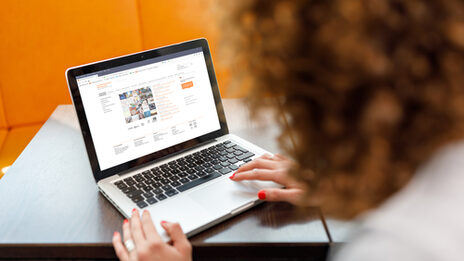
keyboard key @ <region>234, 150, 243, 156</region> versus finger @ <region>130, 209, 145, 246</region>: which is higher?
keyboard key @ <region>234, 150, 243, 156</region>

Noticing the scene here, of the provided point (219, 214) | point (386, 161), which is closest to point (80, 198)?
point (219, 214)

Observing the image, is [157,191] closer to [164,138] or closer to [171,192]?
[171,192]

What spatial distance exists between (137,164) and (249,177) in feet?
0.88

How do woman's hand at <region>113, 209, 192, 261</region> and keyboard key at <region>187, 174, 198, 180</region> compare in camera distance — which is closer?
woman's hand at <region>113, 209, 192, 261</region>

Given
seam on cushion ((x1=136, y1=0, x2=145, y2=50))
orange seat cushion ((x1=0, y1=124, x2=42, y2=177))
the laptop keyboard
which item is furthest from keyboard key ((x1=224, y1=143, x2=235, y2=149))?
seam on cushion ((x1=136, y1=0, x2=145, y2=50))

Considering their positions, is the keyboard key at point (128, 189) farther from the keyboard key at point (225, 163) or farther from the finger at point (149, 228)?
the keyboard key at point (225, 163)

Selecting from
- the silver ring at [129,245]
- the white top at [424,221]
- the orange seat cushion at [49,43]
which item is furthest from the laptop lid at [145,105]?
the orange seat cushion at [49,43]

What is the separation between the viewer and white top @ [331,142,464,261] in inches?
13.1

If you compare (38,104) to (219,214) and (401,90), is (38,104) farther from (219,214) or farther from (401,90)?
(401,90)

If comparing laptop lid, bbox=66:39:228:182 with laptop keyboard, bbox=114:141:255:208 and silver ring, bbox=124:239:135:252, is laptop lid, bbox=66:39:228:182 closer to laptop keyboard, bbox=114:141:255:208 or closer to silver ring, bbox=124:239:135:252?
laptop keyboard, bbox=114:141:255:208

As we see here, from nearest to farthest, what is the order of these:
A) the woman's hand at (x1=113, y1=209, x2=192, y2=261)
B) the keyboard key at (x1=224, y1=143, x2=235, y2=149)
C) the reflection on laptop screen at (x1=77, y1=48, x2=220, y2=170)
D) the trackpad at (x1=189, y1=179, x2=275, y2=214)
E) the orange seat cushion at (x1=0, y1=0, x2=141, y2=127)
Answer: the woman's hand at (x1=113, y1=209, x2=192, y2=261), the trackpad at (x1=189, y1=179, x2=275, y2=214), the reflection on laptop screen at (x1=77, y1=48, x2=220, y2=170), the keyboard key at (x1=224, y1=143, x2=235, y2=149), the orange seat cushion at (x1=0, y1=0, x2=141, y2=127)

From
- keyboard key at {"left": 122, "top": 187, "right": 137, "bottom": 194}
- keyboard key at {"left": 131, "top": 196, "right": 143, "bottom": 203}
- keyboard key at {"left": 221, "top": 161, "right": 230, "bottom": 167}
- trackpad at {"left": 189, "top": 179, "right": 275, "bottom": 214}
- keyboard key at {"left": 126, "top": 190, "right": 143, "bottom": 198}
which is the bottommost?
trackpad at {"left": 189, "top": 179, "right": 275, "bottom": 214}

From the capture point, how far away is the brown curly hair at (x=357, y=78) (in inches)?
13.6

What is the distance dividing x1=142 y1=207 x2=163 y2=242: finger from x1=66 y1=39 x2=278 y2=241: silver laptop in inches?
0.7
